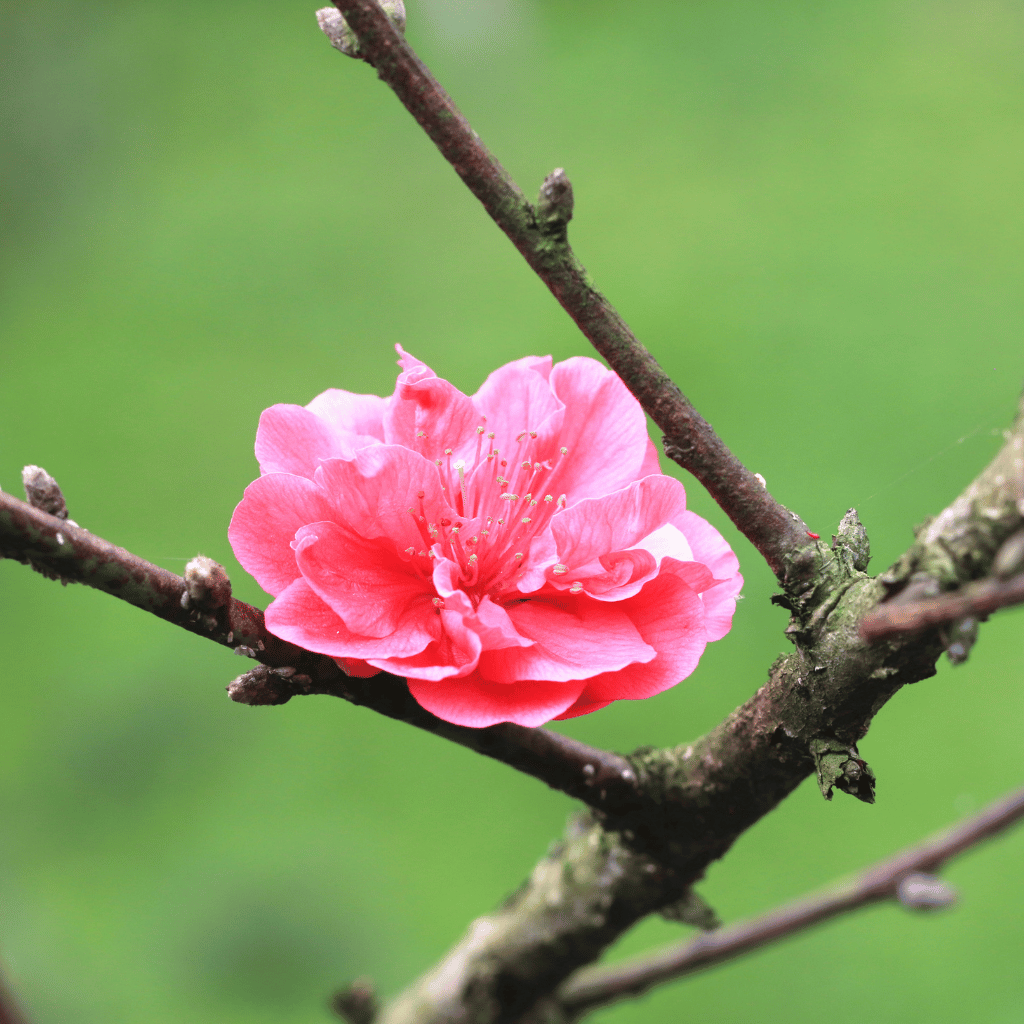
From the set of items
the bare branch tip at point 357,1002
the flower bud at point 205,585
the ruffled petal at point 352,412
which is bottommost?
the bare branch tip at point 357,1002

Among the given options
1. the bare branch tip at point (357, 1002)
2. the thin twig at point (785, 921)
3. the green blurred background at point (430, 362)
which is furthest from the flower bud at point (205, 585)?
the green blurred background at point (430, 362)

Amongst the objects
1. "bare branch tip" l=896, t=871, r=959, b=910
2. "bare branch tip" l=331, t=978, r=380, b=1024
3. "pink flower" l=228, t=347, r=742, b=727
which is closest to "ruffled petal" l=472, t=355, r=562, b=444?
"pink flower" l=228, t=347, r=742, b=727

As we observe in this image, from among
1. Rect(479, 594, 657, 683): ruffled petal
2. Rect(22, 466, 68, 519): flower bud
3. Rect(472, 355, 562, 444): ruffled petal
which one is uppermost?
Rect(22, 466, 68, 519): flower bud

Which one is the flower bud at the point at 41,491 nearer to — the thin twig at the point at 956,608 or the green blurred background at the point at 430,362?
the thin twig at the point at 956,608

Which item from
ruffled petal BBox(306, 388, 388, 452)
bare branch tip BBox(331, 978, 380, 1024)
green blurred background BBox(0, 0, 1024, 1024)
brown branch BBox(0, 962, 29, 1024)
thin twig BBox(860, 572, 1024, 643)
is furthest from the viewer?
green blurred background BBox(0, 0, 1024, 1024)

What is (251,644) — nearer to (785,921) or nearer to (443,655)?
(443,655)

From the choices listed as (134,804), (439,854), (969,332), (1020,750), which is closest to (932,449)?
(969,332)

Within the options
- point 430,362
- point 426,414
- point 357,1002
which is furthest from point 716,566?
point 430,362

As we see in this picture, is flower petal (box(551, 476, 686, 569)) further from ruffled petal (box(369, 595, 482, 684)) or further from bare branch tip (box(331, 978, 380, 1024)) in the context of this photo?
bare branch tip (box(331, 978, 380, 1024))
